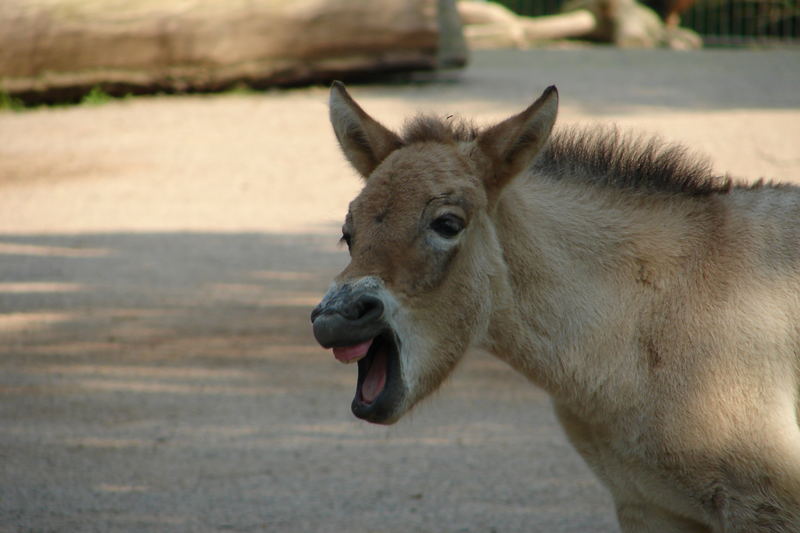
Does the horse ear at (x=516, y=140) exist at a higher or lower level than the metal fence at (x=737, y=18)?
higher

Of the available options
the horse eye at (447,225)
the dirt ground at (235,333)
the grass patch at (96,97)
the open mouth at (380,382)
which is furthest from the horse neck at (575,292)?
the grass patch at (96,97)

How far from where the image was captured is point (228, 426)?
571cm

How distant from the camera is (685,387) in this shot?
128 inches

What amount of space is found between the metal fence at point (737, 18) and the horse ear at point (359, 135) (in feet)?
55.1

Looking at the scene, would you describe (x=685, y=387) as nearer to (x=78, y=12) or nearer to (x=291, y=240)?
(x=291, y=240)

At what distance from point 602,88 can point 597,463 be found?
10141 mm

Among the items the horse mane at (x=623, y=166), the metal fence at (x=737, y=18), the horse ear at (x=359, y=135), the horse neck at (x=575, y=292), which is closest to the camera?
the horse neck at (x=575, y=292)

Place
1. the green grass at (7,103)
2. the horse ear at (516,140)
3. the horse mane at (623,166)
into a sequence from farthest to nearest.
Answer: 1. the green grass at (7,103)
2. the horse mane at (623,166)
3. the horse ear at (516,140)

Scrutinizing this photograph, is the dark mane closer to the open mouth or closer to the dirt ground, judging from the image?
the open mouth

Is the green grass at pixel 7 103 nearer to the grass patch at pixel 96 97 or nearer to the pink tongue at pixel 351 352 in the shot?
the grass patch at pixel 96 97

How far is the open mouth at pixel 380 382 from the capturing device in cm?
310

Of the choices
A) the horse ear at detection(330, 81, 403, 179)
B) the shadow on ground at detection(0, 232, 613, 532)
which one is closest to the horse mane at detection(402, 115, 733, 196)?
the horse ear at detection(330, 81, 403, 179)

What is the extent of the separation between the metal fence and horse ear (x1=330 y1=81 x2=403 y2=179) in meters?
16.8

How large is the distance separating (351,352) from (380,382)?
199 mm
